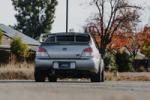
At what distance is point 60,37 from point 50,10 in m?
74.9

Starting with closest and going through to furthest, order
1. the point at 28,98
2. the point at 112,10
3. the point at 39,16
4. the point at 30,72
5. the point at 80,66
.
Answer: the point at 28,98, the point at 80,66, the point at 30,72, the point at 112,10, the point at 39,16

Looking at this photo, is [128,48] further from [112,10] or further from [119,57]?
[119,57]

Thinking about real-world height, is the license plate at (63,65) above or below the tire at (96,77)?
above

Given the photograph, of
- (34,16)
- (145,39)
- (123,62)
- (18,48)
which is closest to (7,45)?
(18,48)

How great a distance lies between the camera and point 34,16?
9081cm

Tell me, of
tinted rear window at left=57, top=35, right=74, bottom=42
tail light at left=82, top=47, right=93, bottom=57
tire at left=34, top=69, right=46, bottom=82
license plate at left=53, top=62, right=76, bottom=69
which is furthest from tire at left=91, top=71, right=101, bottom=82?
tire at left=34, top=69, right=46, bottom=82

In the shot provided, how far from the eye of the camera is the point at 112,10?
70.2 meters

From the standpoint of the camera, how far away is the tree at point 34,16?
298 feet

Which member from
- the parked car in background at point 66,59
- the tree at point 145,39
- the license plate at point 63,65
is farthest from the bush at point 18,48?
the tree at point 145,39

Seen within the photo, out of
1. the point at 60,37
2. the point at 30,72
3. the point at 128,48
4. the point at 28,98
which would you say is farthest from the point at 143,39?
the point at 28,98

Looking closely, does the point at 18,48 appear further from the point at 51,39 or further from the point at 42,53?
the point at 42,53

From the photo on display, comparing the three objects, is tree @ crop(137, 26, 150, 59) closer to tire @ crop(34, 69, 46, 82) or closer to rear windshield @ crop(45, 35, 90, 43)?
rear windshield @ crop(45, 35, 90, 43)

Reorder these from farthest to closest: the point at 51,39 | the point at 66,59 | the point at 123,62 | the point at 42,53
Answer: the point at 123,62
the point at 51,39
the point at 42,53
the point at 66,59

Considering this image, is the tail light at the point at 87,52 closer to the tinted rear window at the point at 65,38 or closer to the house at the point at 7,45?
the tinted rear window at the point at 65,38
